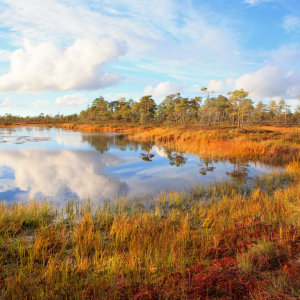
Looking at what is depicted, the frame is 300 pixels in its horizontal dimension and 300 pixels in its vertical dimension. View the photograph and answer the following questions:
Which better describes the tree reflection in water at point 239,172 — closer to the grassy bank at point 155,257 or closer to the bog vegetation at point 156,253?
the bog vegetation at point 156,253

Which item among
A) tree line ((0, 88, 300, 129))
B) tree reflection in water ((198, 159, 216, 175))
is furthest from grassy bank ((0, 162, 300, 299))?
tree line ((0, 88, 300, 129))

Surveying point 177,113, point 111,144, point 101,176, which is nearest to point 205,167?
point 101,176

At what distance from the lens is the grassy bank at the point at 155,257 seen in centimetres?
278

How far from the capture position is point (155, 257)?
3402 mm

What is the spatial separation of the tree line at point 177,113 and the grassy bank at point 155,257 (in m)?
41.8

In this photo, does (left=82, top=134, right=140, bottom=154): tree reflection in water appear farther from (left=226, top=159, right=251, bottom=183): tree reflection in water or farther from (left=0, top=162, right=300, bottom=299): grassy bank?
(left=0, top=162, right=300, bottom=299): grassy bank

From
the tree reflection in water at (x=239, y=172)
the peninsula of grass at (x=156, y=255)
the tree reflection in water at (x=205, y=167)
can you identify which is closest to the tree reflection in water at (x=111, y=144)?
the tree reflection in water at (x=205, y=167)

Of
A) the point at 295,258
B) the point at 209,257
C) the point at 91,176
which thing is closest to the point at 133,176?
the point at 91,176

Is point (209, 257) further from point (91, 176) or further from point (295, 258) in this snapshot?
point (91, 176)

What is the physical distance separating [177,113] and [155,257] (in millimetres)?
60574

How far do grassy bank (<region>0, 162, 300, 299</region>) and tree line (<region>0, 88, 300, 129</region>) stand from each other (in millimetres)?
41793

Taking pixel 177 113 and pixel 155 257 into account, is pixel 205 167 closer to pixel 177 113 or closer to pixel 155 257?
pixel 155 257

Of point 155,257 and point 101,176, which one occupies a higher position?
point 155,257

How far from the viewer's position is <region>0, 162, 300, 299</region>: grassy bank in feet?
9.11
